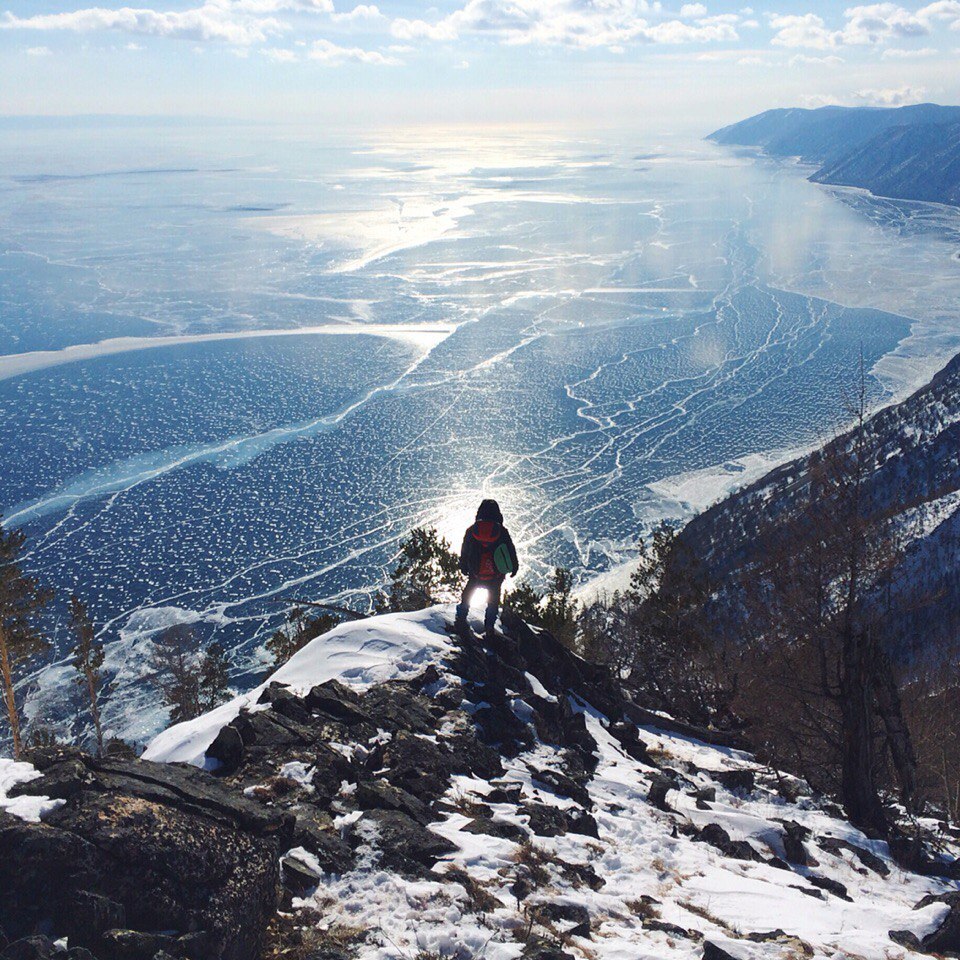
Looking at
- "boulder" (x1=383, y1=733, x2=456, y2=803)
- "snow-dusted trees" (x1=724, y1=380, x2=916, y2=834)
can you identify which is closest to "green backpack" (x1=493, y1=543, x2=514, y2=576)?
"boulder" (x1=383, y1=733, x2=456, y2=803)

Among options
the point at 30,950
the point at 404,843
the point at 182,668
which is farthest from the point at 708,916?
the point at 182,668

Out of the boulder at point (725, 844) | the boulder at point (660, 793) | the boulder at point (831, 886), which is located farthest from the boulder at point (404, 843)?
the boulder at point (831, 886)

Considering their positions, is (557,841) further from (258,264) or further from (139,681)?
(258,264)

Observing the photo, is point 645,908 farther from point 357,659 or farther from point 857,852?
point 357,659

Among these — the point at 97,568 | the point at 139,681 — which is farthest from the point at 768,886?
the point at 97,568

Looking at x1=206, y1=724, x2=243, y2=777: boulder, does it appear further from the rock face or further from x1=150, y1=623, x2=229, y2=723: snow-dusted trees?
x1=150, y1=623, x2=229, y2=723: snow-dusted trees

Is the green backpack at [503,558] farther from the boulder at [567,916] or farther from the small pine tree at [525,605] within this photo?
the small pine tree at [525,605]
